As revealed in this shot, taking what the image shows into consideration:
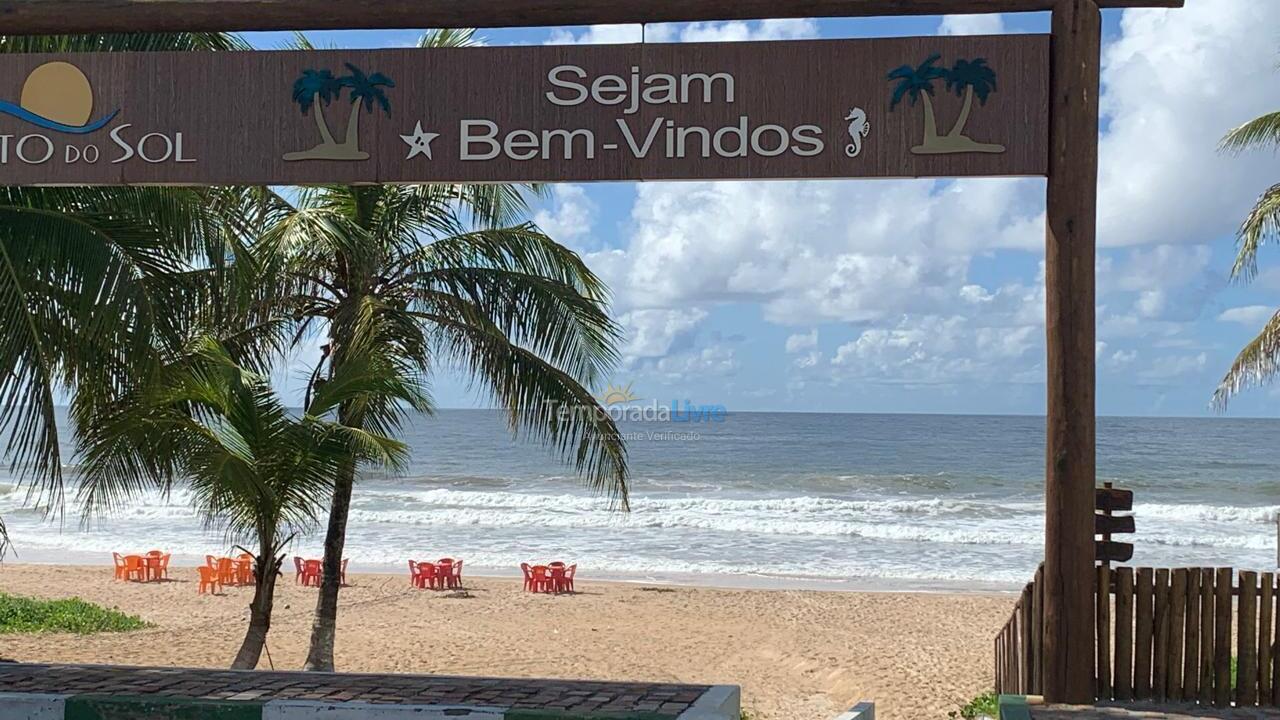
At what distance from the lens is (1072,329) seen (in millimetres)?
5359

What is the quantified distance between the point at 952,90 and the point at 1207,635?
3.16 metres

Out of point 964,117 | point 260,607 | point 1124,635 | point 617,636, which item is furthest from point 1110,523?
point 617,636

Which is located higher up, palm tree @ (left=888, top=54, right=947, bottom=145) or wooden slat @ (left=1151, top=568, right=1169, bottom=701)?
palm tree @ (left=888, top=54, right=947, bottom=145)

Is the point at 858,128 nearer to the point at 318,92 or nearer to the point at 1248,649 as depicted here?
the point at 318,92

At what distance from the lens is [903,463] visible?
57344 mm

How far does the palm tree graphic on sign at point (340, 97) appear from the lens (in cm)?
595

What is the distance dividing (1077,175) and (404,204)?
6.93 meters

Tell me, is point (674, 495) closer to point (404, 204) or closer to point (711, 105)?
point (404, 204)

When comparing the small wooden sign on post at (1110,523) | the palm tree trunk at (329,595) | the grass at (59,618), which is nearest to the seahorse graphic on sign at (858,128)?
the small wooden sign on post at (1110,523)

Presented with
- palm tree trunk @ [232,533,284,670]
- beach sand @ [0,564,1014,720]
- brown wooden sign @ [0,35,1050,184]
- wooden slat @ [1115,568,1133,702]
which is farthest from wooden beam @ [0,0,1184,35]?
beach sand @ [0,564,1014,720]

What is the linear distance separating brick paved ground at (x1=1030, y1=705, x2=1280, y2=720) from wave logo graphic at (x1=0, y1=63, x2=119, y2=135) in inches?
223

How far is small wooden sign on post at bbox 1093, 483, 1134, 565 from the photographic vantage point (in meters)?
5.70

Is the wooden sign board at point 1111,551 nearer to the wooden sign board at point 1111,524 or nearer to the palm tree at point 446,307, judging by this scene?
the wooden sign board at point 1111,524

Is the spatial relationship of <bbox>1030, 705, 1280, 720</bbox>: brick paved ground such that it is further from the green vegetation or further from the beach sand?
the beach sand
